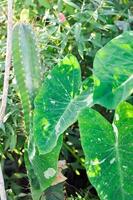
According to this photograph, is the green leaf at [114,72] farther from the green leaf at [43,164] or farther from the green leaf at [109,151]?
the green leaf at [43,164]

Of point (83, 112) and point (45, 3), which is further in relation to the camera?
point (45, 3)

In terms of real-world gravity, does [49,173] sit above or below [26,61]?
below

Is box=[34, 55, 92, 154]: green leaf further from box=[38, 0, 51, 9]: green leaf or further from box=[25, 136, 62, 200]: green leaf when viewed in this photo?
box=[38, 0, 51, 9]: green leaf

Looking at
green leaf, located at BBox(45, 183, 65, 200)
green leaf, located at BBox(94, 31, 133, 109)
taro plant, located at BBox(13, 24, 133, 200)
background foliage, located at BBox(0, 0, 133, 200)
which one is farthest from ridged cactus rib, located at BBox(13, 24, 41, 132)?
green leaf, located at BBox(45, 183, 65, 200)

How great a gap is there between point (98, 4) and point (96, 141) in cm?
72

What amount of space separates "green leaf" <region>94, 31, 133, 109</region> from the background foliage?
0.33 m

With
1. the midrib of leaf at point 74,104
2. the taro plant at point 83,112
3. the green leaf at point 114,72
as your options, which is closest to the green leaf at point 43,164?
the taro plant at point 83,112

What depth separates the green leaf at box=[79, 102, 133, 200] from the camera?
1.73 m

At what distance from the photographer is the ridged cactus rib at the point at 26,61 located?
1.90 m

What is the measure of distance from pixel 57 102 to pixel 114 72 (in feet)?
0.83

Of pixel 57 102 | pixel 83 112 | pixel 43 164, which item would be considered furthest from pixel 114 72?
pixel 43 164

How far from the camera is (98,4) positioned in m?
2.30

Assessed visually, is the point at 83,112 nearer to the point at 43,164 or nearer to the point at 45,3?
the point at 43,164

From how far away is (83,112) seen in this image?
5.70 ft
